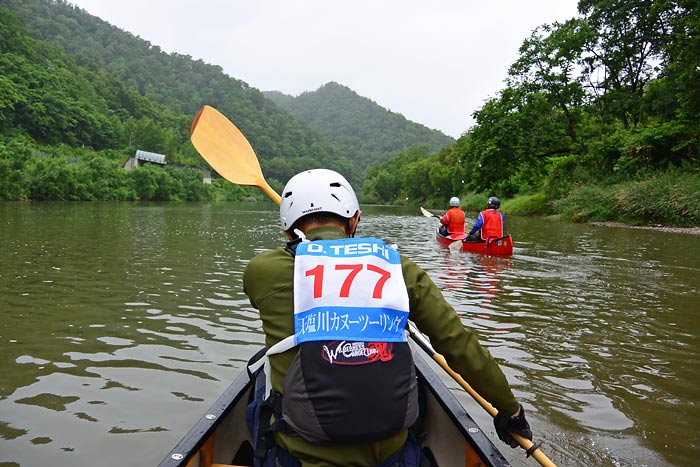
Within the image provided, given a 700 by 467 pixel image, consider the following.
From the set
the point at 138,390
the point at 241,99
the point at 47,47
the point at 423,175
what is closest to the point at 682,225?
the point at 138,390

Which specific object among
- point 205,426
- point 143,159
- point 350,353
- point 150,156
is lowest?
point 205,426

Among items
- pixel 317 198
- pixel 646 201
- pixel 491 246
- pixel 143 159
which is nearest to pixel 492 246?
pixel 491 246

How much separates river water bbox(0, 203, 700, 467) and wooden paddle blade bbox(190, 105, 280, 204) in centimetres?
188

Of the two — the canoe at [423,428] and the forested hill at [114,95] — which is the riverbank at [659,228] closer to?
the canoe at [423,428]

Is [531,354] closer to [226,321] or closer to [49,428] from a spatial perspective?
[226,321]

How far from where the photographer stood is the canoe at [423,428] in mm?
2549

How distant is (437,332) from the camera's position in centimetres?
218

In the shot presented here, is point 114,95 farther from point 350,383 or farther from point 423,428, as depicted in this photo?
point 350,383

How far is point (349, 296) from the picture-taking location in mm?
1999

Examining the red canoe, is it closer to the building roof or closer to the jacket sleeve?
the jacket sleeve

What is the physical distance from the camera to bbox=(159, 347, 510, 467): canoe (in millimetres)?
2549

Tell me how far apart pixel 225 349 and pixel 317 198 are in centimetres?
371

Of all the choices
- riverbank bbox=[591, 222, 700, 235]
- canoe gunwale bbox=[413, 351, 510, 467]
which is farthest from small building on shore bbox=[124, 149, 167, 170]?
canoe gunwale bbox=[413, 351, 510, 467]

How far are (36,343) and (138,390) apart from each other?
1.91m
